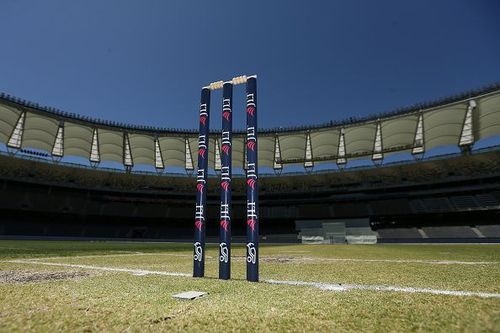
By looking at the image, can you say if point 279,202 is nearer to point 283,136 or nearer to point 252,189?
point 283,136

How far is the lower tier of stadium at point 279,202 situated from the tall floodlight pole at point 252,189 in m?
48.7

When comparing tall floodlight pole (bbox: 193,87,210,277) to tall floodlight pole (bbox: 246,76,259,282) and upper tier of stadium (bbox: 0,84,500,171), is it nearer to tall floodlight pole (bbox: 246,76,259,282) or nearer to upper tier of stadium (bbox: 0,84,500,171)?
tall floodlight pole (bbox: 246,76,259,282)

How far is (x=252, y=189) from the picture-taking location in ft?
30.4

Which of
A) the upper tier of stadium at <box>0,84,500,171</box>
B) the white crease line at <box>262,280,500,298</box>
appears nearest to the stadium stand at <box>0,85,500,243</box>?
the upper tier of stadium at <box>0,84,500,171</box>

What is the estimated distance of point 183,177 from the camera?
68.0 meters

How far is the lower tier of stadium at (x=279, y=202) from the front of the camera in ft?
176

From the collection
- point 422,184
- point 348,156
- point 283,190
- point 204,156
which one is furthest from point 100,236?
point 422,184

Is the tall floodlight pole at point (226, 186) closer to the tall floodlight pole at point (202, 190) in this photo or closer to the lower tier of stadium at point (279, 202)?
the tall floodlight pole at point (202, 190)

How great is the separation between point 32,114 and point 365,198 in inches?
2445

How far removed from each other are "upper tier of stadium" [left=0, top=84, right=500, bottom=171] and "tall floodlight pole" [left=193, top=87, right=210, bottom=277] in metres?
50.5

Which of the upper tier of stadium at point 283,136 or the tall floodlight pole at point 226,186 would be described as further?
the upper tier of stadium at point 283,136

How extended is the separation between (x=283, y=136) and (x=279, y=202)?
50.3 feet

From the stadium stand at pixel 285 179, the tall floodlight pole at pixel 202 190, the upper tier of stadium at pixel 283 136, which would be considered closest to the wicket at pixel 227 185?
the tall floodlight pole at pixel 202 190

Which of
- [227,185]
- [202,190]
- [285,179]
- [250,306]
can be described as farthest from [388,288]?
[285,179]
